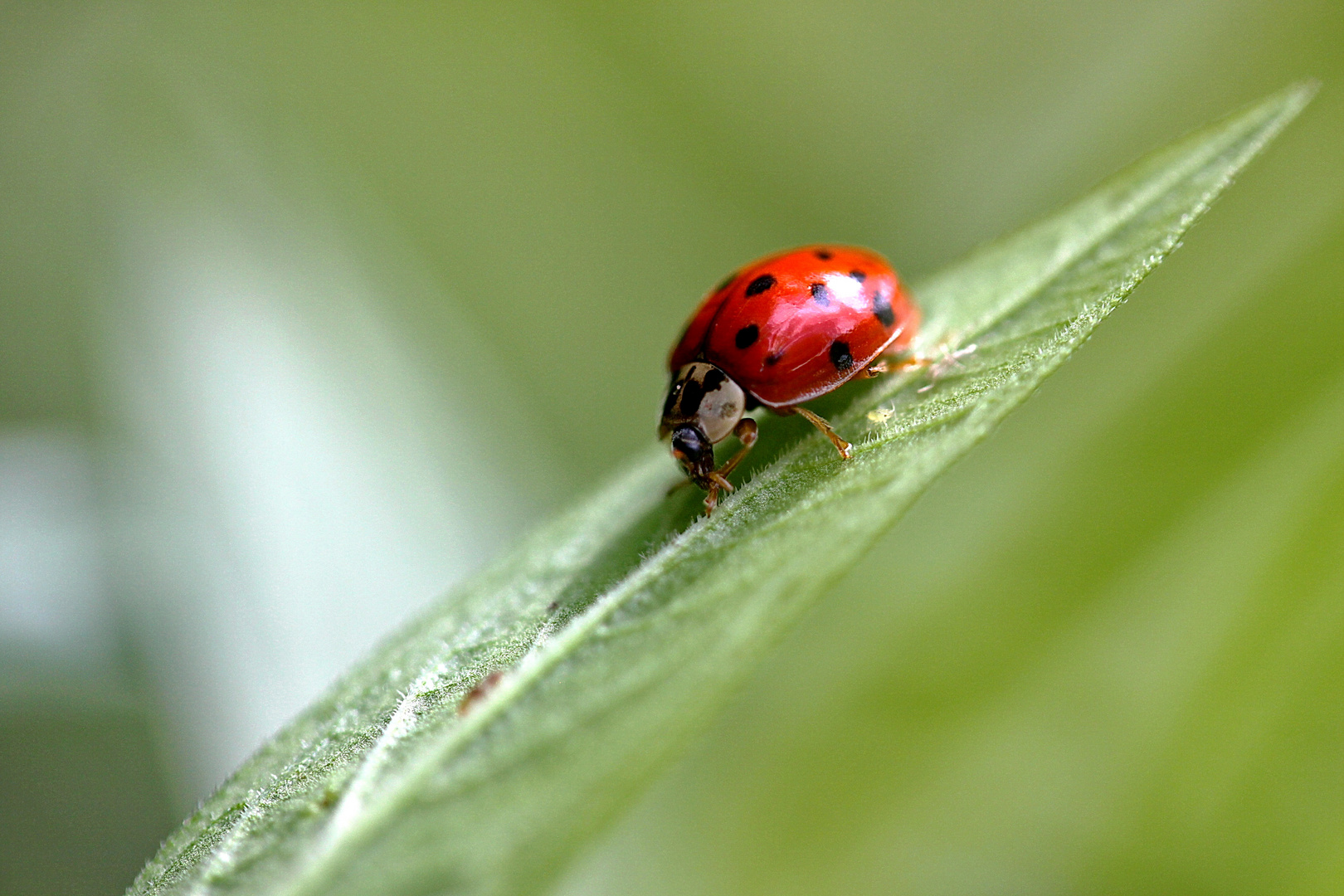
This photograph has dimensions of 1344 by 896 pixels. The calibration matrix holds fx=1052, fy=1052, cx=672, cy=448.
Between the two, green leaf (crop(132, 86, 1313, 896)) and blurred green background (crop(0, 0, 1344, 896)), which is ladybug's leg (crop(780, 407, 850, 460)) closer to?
green leaf (crop(132, 86, 1313, 896))

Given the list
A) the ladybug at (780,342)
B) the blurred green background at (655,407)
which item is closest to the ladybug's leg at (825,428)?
the ladybug at (780,342)

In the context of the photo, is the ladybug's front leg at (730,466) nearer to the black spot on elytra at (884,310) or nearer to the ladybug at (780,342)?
the ladybug at (780,342)

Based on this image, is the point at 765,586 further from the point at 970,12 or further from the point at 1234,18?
the point at 970,12

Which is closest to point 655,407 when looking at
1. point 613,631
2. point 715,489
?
point 715,489

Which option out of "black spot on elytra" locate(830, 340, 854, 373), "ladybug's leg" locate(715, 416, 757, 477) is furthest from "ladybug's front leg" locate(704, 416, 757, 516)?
"black spot on elytra" locate(830, 340, 854, 373)

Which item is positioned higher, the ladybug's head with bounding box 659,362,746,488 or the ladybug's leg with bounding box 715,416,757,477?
the ladybug's head with bounding box 659,362,746,488

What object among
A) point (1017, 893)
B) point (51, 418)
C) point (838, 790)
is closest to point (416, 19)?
point (51, 418)
